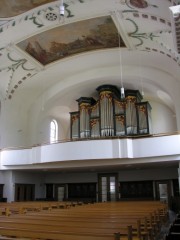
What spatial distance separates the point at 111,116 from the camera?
50.7ft

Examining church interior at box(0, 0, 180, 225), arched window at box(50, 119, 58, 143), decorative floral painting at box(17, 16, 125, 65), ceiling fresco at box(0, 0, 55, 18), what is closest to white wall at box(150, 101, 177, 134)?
church interior at box(0, 0, 180, 225)

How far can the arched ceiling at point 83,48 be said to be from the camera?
1020cm

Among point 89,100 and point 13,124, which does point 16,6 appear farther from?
point 89,100

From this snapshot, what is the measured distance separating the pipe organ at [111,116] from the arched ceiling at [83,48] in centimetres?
80

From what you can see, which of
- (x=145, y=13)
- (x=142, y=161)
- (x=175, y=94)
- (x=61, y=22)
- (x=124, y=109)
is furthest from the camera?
(x=124, y=109)

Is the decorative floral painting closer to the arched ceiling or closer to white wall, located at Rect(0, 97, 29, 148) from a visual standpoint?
the arched ceiling

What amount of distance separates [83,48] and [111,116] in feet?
13.6

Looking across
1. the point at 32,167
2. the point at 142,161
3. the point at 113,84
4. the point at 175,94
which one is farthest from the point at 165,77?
the point at 32,167

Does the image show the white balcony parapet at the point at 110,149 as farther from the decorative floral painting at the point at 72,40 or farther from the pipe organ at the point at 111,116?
the decorative floral painting at the point at 72,40

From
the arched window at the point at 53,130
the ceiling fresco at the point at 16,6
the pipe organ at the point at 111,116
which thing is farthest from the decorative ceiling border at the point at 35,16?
the arched window at the point at 53,130

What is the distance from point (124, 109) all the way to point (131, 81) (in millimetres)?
1688

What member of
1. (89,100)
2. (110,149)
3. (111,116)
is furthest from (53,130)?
(110,149)

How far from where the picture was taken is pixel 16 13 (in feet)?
33.5

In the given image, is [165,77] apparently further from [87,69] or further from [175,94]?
[87,69]
